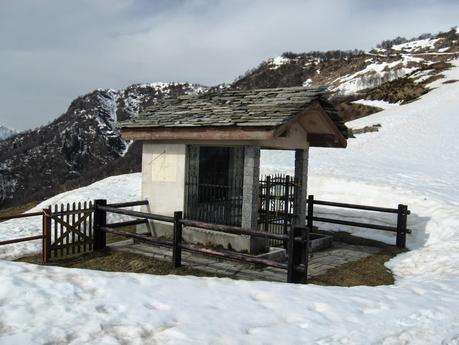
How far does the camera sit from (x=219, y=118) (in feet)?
32.7

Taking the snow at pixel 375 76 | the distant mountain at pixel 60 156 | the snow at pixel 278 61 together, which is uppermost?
the snow at pixel 278 61

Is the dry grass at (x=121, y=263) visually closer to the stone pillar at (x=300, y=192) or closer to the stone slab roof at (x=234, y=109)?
the stone slab roof at (x=234, y=109)

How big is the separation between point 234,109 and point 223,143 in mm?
866

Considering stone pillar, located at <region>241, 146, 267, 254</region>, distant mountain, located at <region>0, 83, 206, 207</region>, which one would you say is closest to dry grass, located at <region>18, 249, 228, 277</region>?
stone pillar, located at <region>241, 146, 267, 254</region>

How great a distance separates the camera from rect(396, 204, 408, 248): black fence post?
37.3 feet

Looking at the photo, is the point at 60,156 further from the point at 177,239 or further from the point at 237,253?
the point at 237,253

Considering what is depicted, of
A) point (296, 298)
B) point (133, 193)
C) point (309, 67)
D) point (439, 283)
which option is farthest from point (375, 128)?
point (309, 67)

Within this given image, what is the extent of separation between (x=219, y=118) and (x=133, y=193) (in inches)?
417

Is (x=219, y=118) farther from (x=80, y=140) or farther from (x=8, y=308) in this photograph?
(x=80, y=140)

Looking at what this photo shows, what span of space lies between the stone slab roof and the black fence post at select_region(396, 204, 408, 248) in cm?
249

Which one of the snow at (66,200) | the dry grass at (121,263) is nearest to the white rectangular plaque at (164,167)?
the dry grass at (121,263)

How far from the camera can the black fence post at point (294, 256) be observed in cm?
725

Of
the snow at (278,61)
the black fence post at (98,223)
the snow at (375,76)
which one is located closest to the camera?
the black fence post at (98,223)

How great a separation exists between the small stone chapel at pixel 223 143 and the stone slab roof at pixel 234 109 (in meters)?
0.02
